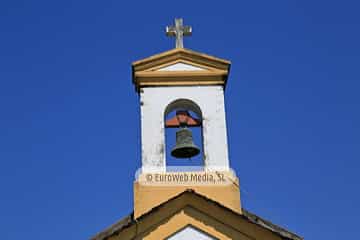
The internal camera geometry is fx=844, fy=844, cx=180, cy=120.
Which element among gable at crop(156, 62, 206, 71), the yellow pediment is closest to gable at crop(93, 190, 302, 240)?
the yellow pediment

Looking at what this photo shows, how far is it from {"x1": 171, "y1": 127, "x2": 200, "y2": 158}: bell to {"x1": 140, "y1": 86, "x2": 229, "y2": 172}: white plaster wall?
0.29m

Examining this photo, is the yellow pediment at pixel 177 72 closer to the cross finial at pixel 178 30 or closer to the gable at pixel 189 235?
the cross finial at pixel 178 30

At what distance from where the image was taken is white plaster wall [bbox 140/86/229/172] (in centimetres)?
1370

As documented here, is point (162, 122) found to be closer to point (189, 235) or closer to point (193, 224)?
point (193, 224)

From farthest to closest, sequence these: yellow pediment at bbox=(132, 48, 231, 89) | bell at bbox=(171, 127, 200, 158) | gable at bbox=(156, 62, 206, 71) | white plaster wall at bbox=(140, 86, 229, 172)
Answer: gable at bbox=(156, 62, 206, 71) → yellow pediment at bbox=(132, 48, 231, 89) → bell at bbox=(171, 127, 200, 158) → white plaster wall at bbox=(140, 86, 229, 172)

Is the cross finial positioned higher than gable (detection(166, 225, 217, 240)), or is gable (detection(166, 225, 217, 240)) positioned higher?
the cross finial

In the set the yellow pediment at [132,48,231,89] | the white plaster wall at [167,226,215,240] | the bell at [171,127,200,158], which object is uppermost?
the yellow pediment at [132,48,231,89]

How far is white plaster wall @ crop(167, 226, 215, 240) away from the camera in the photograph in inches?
499

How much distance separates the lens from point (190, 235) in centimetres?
1271

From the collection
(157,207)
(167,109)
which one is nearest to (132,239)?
(157,207)

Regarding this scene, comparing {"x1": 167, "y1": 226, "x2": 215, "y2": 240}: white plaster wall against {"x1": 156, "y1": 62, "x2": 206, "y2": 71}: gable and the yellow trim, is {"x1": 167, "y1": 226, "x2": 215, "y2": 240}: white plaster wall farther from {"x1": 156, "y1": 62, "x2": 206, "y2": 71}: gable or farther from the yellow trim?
{"x1": 156, "y1": 62, "x2": 206, "y2": 71}: gable

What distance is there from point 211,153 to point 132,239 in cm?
210

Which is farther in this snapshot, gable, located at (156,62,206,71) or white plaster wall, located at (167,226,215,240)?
gable, located at (156,62,206,71)

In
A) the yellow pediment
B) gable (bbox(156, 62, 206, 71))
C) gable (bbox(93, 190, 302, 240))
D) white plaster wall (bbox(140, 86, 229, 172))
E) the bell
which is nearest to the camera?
gable (bbox(93, 190, 302, 240))
